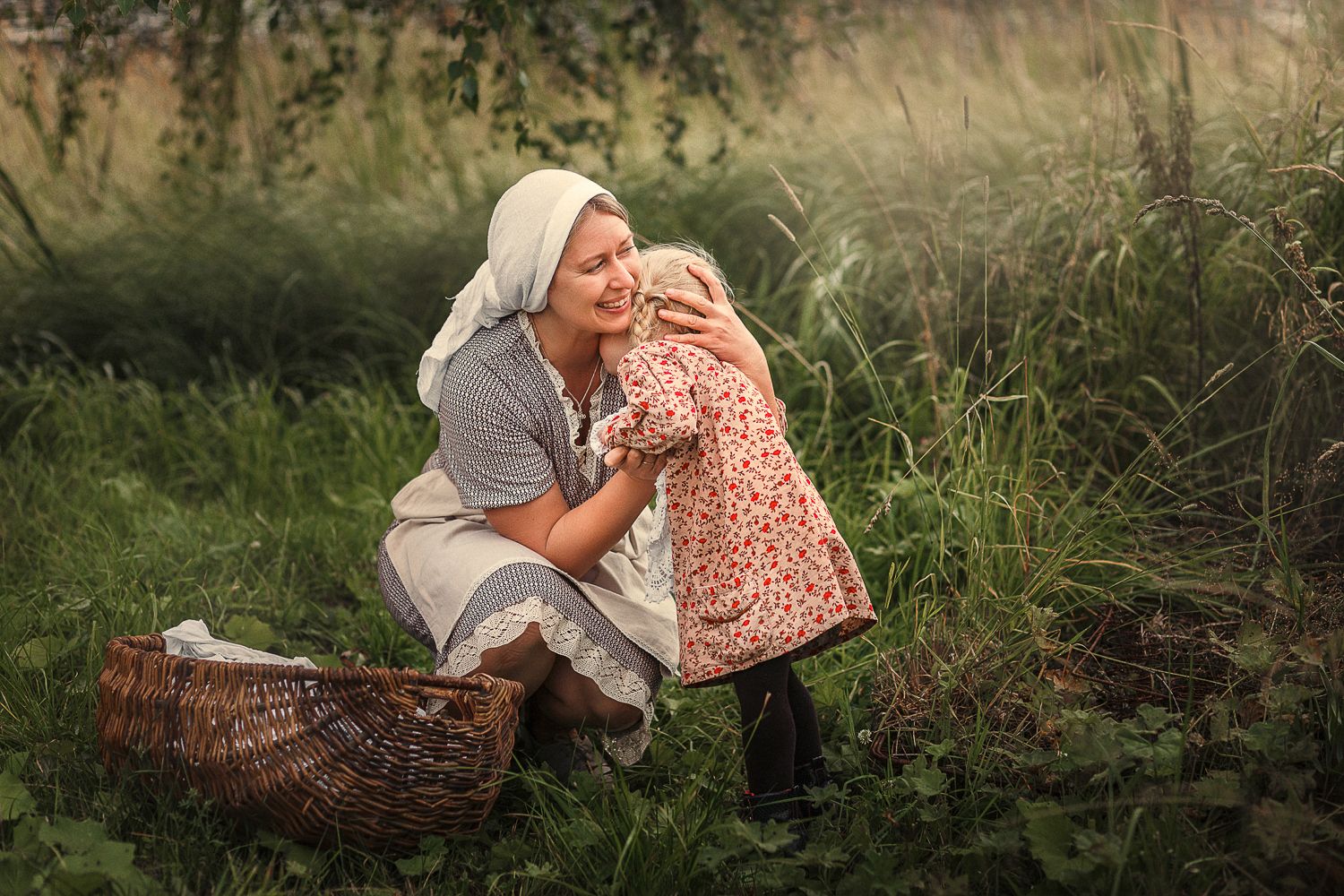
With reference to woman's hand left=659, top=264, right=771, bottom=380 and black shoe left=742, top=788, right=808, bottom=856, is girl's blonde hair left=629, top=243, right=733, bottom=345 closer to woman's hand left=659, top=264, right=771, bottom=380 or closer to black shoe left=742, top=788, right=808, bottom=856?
woman's hand left=659, top=264, right=771, bottom=380

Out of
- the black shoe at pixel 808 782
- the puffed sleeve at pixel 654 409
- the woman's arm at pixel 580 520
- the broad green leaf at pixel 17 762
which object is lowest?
the black shoe at pixel 808 782

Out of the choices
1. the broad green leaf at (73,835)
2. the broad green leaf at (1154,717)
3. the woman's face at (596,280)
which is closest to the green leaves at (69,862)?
the broad green leaf at (73,835)

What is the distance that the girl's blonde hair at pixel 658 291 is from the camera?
2.42 metres

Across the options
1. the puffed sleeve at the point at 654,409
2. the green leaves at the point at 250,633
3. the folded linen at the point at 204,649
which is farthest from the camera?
the green leaves at the point at 250,633

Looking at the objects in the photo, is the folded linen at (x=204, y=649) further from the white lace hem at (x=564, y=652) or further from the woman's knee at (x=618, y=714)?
the woman's knee at (x=618, y=714)

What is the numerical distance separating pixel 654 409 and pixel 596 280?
343mm

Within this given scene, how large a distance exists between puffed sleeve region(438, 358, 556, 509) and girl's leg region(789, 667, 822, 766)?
0.65 metres

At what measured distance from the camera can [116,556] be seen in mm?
3330

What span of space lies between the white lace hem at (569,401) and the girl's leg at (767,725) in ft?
1.85

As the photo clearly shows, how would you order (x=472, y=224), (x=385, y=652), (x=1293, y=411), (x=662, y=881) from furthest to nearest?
(x=472, y=224)
(x=385, y=652)
(x=1293, y=411)
(x=662, y=881)

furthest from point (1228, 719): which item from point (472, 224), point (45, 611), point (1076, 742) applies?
point (472, 224)

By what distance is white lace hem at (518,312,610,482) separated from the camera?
2.53m

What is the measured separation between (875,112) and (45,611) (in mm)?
4565

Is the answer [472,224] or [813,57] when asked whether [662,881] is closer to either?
[472,224]
